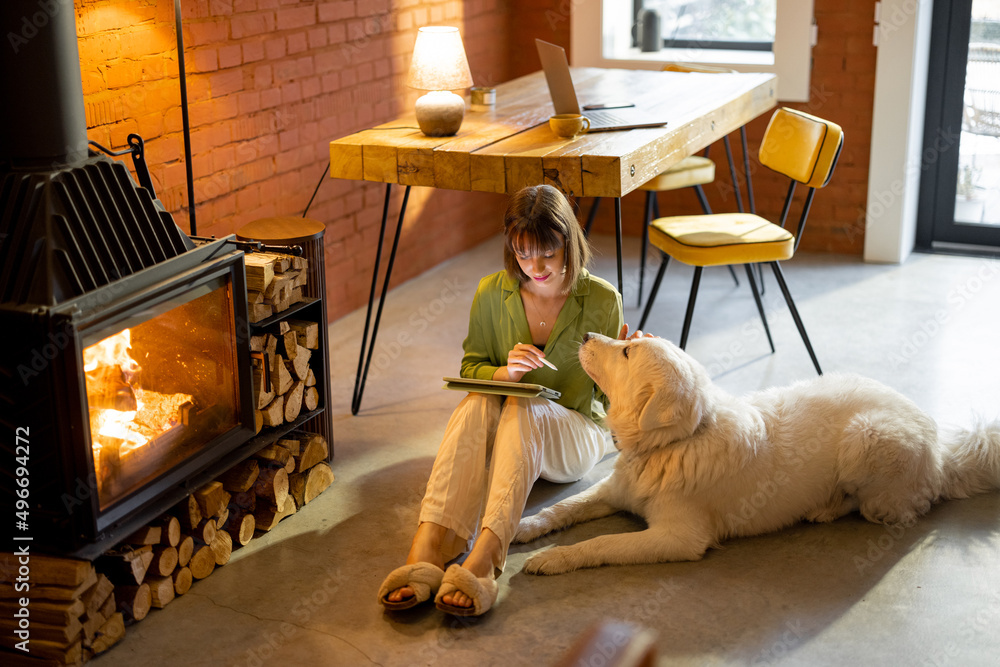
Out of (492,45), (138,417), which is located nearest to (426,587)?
(138,417)

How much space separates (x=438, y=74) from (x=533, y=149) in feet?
1.38

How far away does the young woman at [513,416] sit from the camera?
7.83 ft

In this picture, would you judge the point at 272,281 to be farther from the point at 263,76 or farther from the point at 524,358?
the point at 263,76

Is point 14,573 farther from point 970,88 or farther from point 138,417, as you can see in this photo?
point 970,88

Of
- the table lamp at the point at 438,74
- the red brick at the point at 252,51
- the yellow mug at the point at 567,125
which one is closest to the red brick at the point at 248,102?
the red brick at the point at 252,51

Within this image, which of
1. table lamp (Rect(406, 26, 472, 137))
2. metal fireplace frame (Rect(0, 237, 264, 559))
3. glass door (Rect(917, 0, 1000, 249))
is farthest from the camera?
glass door (Rect(917, 0, 1000, 249))

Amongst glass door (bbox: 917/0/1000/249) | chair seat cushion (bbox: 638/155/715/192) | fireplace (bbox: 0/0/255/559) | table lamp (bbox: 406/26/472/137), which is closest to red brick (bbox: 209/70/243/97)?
table lamp (bbox: 406/26/472/137)

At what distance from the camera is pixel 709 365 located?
3.80 meters

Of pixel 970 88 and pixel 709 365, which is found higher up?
pixel 970 88

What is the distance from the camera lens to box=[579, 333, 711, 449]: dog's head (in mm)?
2422

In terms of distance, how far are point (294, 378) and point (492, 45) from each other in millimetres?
2998

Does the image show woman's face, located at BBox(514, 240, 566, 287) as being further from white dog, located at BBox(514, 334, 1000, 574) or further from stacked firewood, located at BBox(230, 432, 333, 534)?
stacked firewood, located at BBox(230, 432, 333, 534)

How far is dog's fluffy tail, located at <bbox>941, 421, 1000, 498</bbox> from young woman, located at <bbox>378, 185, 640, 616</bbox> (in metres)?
0.97

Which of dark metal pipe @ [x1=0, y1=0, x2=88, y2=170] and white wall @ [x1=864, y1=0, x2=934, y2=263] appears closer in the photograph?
dark metal pipe @ [x1=0, y1=0, x2=88, y2=170]
